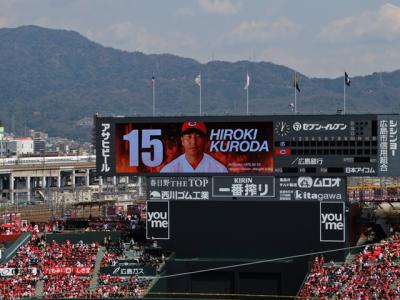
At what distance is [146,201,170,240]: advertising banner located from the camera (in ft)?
123

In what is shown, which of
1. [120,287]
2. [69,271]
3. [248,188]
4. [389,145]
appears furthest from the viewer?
[69,271]

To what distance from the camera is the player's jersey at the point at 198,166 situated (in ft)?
119

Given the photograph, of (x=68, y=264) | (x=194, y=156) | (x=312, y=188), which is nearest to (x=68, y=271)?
(x=68, y=264)

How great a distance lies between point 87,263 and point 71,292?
2293 millimetres

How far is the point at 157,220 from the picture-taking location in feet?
123

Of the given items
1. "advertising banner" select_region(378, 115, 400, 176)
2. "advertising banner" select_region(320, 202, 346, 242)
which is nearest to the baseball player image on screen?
"advertising banner" select_region(320, 202, 346, 242)

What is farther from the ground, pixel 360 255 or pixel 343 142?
pixel 343 142

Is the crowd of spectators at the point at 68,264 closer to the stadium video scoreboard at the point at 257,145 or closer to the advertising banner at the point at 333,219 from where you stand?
the stadium video scoreboard at the point at 257,145

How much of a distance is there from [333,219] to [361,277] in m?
2.67

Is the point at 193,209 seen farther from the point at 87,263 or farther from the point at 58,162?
the point at 58,162

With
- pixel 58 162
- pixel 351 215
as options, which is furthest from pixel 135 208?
pixel 58 162

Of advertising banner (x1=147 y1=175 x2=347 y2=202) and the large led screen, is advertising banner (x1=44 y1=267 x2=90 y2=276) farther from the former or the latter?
the large led screen

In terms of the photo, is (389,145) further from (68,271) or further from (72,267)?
(68,271)

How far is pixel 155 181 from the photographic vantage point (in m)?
37.4
